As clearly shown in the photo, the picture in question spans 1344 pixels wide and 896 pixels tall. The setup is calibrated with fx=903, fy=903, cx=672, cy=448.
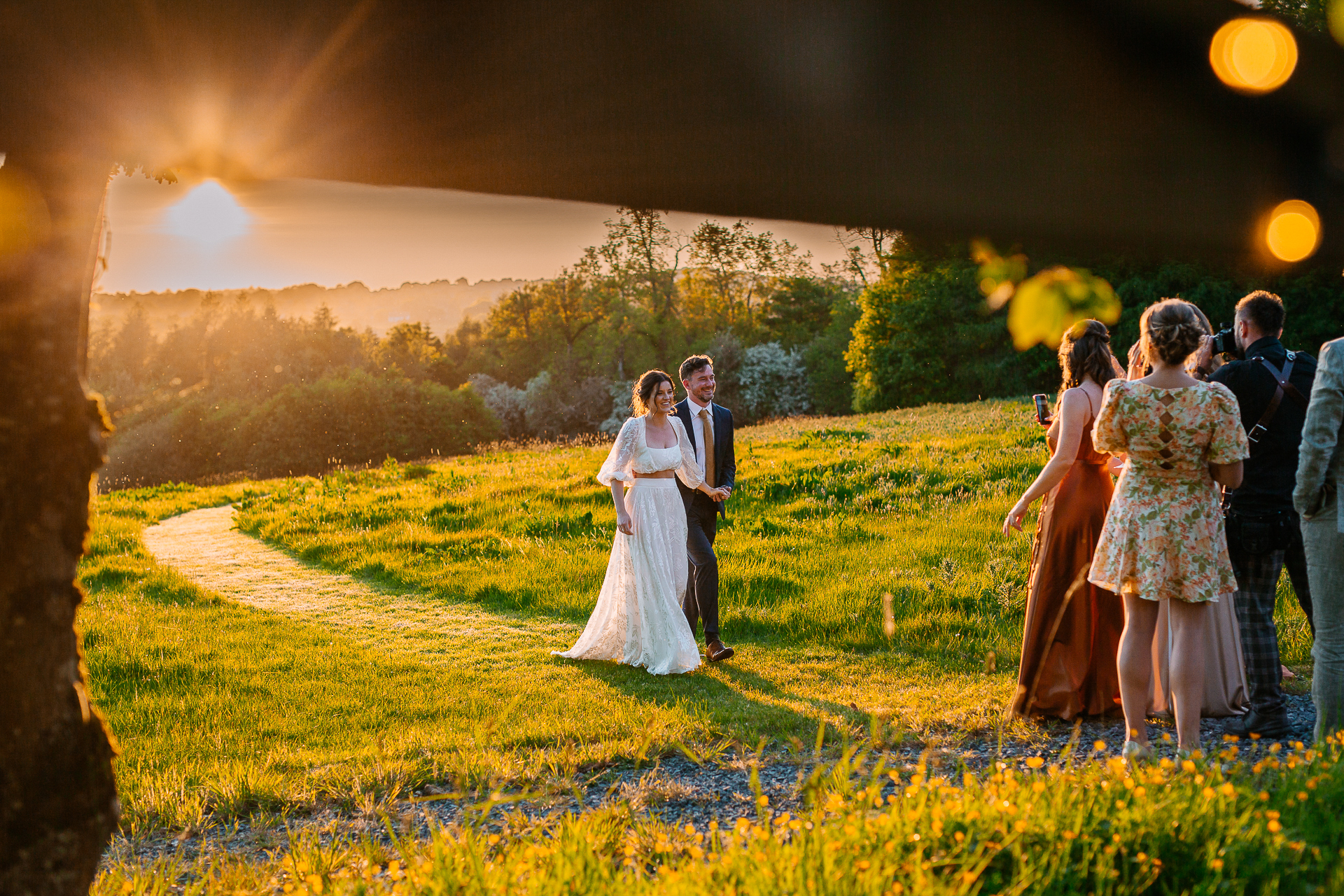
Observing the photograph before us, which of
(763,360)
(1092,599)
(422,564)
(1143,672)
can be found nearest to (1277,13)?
(1143,672)

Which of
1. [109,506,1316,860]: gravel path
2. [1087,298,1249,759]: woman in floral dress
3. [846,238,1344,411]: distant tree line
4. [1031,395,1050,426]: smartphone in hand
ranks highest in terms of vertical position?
[846,238,1344,411]: distant tree line

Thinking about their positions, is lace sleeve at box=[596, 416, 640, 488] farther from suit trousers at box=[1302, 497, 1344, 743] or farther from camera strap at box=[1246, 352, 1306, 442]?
suit trousers at box=[1302, 497, 1344, 743]

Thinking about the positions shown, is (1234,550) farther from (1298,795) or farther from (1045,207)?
(1045,207)

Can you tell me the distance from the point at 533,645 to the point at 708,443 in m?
2.37

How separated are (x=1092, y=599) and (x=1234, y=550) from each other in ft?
2.81

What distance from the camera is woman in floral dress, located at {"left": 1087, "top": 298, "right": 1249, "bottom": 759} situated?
14.0 feet

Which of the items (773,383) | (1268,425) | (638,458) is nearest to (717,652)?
(638,458)

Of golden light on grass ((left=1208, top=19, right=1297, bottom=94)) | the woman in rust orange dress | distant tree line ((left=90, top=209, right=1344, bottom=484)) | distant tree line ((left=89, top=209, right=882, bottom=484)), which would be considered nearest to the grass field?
the woman in rust orange dress

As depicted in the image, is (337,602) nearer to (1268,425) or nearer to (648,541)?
(648,541)

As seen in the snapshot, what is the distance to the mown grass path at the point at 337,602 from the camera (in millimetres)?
8359

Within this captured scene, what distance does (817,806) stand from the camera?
9.87 feet

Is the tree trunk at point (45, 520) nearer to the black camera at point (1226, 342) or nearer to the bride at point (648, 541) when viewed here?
the bride at point (648, 541)

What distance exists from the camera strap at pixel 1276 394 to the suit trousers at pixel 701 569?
12.8 feet

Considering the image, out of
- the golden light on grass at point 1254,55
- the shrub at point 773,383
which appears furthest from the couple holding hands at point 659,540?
the shrub at point 773,383
